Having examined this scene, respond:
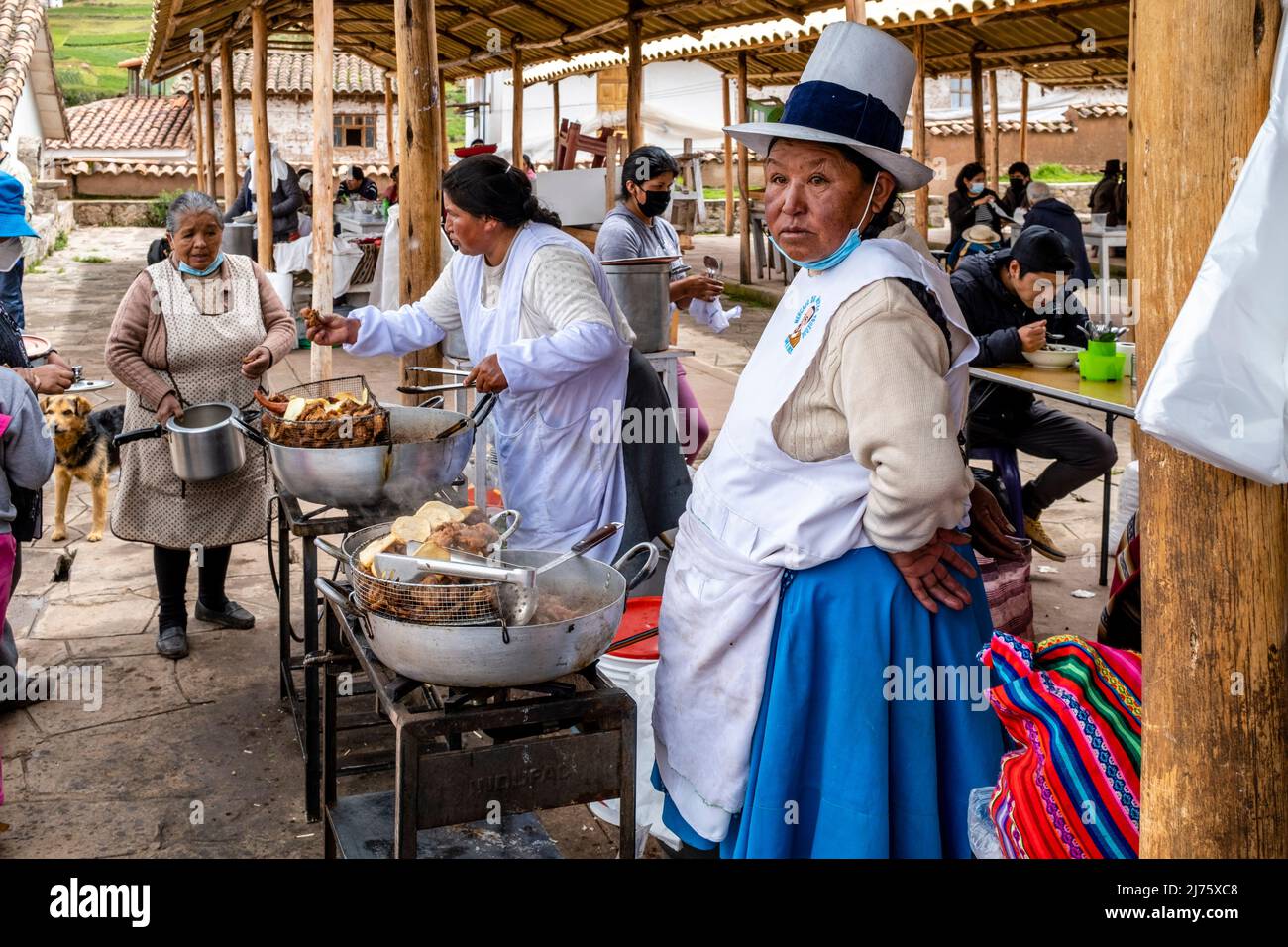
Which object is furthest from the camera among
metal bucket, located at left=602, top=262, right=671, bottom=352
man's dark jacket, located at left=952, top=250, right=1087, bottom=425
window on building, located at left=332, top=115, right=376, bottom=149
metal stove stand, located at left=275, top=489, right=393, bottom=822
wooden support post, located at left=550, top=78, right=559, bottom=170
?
window on building, located at left=332, top=115, right=376, bottom=149

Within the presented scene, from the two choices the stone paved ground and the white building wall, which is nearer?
the stone paved ground

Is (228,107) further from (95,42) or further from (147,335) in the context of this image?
(95,42)

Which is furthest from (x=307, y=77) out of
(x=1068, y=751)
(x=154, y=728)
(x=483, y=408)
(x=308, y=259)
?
(x=1068, y=751)

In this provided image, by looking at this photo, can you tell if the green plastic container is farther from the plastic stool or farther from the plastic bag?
the plastic bag

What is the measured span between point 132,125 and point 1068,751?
3876 cm

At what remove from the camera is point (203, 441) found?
4.51 metres

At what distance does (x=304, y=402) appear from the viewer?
3635 mm

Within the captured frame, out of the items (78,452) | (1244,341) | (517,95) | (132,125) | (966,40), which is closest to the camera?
(1244,341)

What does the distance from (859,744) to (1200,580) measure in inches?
30.6

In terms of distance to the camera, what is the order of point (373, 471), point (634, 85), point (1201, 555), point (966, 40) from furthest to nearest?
1. point (966, 40)
2. point (634, 85)
3. point (373, 471)
4. point (1201, 555)

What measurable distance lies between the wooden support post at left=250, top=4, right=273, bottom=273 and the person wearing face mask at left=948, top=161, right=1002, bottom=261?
255 inches

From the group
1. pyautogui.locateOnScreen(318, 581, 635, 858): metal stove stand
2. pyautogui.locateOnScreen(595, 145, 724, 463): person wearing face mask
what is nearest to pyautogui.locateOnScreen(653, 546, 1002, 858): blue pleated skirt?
pyautogui.locateOnScreen(318, 581, 635, 858): metal stove stand

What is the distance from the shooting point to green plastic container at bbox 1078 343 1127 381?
4.87 m
